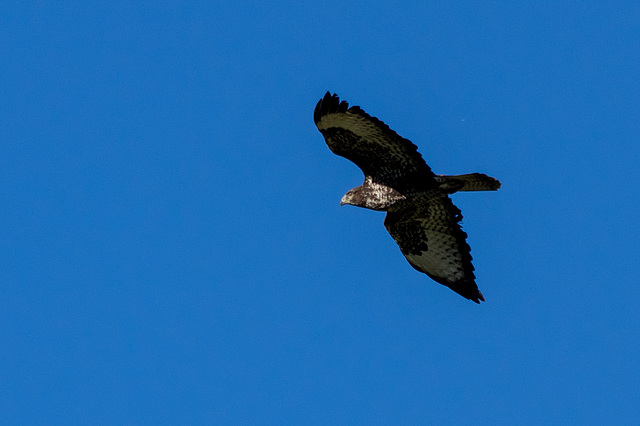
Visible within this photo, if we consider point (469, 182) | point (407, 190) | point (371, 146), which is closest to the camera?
point (469, 182)

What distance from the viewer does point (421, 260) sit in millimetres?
13719

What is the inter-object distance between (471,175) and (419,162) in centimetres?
67

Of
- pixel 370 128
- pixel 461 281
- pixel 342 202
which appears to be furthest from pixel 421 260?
pixel 370 128

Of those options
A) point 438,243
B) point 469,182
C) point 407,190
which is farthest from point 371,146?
point 438,243

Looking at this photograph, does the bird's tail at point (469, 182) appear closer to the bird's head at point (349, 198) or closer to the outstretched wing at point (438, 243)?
the outstretched wing at point (438, 243)

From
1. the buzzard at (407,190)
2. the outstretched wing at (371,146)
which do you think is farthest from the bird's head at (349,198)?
the outstretched wing at (371,146)

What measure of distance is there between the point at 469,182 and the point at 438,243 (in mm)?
1654

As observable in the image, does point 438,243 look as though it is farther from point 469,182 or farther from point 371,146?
point 371,146

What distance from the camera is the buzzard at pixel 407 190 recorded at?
39.1ft

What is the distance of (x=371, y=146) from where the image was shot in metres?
12.2

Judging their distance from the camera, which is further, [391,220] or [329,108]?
[391,220]

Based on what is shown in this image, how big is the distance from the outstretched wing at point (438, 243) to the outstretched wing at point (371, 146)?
74 cm

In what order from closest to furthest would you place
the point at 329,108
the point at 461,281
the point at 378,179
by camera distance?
the point at 329,108 → the point at 378,179 → the point at 461,281

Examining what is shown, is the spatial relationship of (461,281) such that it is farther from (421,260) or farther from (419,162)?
(419,162)
